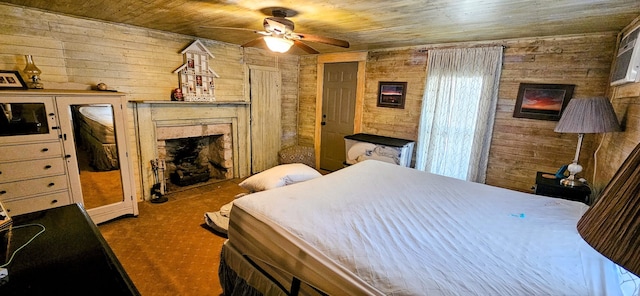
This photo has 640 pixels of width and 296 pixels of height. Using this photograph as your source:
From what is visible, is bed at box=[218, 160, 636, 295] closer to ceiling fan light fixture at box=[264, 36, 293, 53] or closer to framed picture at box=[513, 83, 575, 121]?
ceiling fan light fixture at box=[264, 36, 293, 53]

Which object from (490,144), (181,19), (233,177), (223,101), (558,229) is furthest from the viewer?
(233,177)

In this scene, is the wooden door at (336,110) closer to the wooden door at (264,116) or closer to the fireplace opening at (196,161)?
the wooden door at (264,116)

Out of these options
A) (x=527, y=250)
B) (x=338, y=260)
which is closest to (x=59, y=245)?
(x=338, y=260)

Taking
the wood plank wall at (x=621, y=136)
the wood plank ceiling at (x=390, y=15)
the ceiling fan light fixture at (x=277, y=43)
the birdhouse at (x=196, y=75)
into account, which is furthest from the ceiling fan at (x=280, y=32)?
the wood plank wall at (x=621, y=136)

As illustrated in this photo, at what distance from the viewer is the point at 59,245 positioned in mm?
1005

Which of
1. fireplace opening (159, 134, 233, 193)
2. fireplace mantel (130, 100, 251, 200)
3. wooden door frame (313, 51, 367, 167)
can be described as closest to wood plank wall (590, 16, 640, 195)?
wooden door frame (313, 51, 367, 167)

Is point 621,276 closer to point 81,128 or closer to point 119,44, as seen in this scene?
point 81,128

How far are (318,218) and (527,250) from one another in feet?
3.75

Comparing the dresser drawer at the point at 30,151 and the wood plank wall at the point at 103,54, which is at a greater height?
the wood plank wall at the point at 103,54

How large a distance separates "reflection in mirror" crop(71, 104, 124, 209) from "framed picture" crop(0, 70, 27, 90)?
0.42 meters

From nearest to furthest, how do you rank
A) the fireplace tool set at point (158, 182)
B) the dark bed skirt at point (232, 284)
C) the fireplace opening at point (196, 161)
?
1. the dark bed skirt at point (232, 284)
2. the fireplace tool set at point (158, 182)
3. the fireplace opening at point (196, 161)

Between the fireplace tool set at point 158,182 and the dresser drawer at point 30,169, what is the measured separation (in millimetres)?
1094

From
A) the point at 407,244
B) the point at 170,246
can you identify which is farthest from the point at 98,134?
the point at 407,244

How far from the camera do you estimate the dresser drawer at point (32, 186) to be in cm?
231
